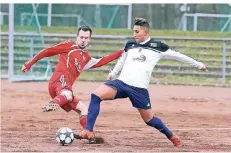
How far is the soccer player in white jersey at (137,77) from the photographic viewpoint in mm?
10086

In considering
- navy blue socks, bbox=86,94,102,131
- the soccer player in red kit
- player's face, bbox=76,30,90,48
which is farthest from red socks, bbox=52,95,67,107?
player's face, bbox=76,30,90,48

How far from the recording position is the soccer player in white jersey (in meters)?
10.1

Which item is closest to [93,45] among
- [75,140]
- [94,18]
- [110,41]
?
[110,41]

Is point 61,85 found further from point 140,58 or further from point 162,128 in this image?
point 162,128

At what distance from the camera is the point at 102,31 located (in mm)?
23516

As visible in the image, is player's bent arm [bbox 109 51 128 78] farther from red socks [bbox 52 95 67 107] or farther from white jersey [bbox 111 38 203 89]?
red socks [bbox 52 95 67 107]

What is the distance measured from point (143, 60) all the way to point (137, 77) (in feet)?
0.73

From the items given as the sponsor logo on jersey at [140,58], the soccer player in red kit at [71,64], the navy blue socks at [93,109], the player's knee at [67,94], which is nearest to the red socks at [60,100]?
the player's knee at [67,94]

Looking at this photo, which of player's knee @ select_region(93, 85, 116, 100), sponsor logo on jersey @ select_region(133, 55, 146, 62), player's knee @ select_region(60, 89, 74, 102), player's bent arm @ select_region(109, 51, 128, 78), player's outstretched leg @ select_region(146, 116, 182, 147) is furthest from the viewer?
player's knee @ select_region(60, 89, 74, 102)

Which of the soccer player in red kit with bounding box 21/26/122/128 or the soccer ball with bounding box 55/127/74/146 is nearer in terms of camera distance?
the soccer ball with bounding box 55/127/74/146

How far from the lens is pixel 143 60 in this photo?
10.2m

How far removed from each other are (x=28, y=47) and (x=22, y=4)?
44.1 inches

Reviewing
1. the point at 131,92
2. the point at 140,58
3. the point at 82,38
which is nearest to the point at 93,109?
the point at 131,92

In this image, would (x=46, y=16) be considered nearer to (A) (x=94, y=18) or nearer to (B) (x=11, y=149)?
(A) (x=94, y=18)
